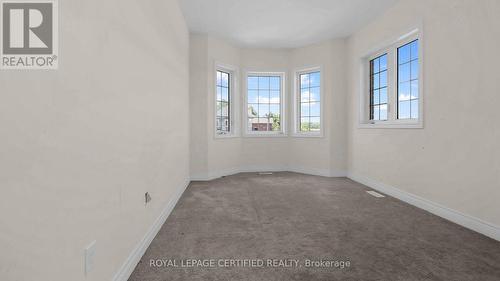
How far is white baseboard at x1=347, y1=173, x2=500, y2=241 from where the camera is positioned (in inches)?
95.8

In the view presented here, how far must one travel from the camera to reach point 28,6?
107cm

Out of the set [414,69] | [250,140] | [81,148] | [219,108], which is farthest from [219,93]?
[81,148]

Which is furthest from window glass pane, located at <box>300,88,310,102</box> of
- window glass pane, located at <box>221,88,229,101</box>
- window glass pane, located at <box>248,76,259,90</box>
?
window glass pane, located at <box>221,88,229,101</box>

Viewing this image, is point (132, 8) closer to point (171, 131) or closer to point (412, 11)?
point (171, 131)

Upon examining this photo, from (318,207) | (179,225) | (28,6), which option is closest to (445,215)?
(318,207)

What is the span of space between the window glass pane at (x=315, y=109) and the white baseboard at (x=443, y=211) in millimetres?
1857

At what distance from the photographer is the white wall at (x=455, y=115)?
245cm

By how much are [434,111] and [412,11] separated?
4.53 ft

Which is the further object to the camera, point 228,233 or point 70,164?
point 228,233

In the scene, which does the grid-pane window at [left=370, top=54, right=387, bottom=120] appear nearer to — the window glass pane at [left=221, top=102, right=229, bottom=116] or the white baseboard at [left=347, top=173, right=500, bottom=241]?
the white baseboard at [left=347, top=173, right=500, bottom=241]

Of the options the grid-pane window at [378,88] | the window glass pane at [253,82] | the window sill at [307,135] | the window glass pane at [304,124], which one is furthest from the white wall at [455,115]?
the window glass pane at [253,82]

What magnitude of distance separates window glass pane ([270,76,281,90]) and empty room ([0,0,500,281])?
39mm

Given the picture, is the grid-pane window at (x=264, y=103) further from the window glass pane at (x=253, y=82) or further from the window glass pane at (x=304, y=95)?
the window glass pane at (x=304, y=95)

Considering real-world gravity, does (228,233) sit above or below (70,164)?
below
